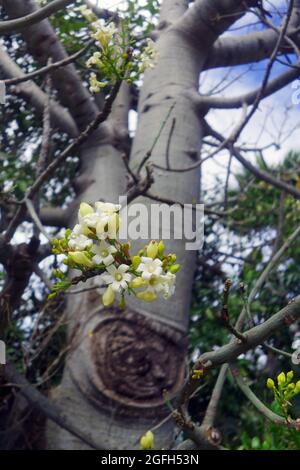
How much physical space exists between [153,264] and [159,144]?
760 mm

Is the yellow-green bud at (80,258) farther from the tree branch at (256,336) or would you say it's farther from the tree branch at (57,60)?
the tree branch at (57,60)

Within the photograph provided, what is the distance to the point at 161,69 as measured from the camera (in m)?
1.44

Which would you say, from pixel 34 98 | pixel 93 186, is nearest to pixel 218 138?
pixel 93 186

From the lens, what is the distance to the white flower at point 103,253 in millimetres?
579

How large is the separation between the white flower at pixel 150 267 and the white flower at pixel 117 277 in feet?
0.04

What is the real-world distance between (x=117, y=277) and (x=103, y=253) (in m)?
0.03

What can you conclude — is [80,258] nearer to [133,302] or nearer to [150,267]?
[150,267]

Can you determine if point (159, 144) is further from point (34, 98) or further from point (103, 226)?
point (103, 226)

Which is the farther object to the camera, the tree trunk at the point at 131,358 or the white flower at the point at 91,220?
the tree trunk at the point at 131,358

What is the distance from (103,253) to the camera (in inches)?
22.9

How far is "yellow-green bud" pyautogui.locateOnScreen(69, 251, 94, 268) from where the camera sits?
0.58 meters

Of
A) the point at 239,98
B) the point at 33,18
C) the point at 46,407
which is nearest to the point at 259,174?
the point at 239,98

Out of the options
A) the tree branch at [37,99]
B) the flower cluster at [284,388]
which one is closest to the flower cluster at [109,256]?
the flower cluster at [284,388]

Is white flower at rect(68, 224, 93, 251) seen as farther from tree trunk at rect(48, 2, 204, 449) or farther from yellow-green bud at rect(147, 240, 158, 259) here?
tree trunk at rect(48, 2, 204, 449)
